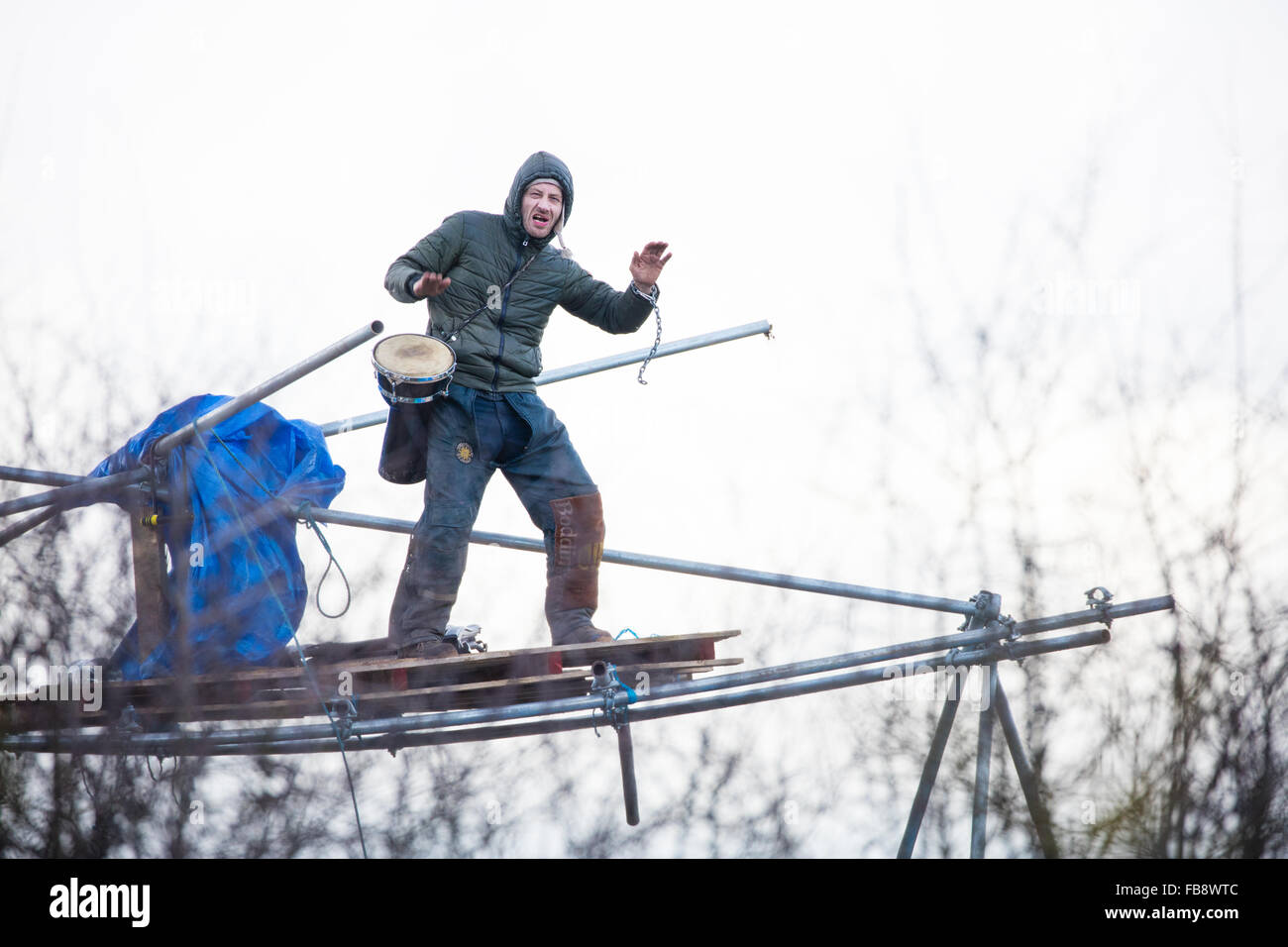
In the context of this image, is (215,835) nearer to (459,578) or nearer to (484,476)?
(459,578)

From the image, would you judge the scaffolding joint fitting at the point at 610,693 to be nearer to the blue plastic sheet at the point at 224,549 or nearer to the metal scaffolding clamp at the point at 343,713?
the metal scaffolding clamp at the point at 343,713

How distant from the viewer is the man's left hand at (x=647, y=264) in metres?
5.89

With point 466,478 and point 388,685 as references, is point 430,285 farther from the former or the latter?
point 388,685

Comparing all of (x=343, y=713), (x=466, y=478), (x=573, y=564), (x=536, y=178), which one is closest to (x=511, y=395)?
(x=466, y=478)

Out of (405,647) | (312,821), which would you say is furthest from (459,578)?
(312,821)

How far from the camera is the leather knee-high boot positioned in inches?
229

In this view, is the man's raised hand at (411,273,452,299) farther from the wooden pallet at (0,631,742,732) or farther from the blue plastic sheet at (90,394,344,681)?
the wooden pallet at (0,631,742,732)

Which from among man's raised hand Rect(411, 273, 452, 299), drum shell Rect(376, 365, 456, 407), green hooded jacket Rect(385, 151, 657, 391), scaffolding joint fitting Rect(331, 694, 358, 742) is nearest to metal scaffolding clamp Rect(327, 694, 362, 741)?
scaffolding joint fitting Rect(331, 694, 358, 742)

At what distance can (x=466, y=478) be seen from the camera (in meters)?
5.66

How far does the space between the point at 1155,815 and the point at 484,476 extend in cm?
295

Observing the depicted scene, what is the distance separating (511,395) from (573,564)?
73 centimetres

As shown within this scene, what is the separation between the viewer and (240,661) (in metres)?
5.61

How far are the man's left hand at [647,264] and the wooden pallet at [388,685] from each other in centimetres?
149

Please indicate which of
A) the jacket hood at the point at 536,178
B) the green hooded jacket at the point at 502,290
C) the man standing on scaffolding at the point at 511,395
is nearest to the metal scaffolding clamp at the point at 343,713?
the man standing on scaffolding at the point at 511,395
